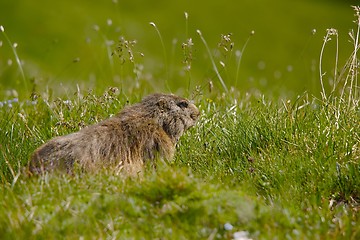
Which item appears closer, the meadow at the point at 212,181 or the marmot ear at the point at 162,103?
the meadow at the point at 212,181

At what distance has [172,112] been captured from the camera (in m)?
9.26

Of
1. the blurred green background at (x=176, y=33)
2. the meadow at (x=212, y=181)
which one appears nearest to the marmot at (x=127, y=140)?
→ the meadow at (x=212, y=181)

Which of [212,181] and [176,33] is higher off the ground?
[212,181]

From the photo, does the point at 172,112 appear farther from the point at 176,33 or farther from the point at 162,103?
the point at 176,33

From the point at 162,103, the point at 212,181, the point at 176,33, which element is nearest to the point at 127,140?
the point at 162,103

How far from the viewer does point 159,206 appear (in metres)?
6.66

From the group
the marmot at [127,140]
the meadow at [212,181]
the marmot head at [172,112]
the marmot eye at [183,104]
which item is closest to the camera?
the meadow at [212,181]

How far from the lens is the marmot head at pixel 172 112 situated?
9094 mm

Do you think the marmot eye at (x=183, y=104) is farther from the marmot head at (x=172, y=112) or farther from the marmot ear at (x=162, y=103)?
the marmot ear at (x=162, y=103)

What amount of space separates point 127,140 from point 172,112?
3.79 feet

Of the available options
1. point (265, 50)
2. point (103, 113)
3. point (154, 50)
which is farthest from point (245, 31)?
point (103, 113)

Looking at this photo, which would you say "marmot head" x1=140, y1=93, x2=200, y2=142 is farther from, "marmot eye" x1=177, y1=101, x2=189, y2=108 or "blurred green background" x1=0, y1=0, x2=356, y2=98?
"blurred green background" x1=0, y1=0, x2=356, y2=98

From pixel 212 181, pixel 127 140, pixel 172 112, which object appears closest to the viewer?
pixel 212 181

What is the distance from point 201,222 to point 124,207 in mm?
717
